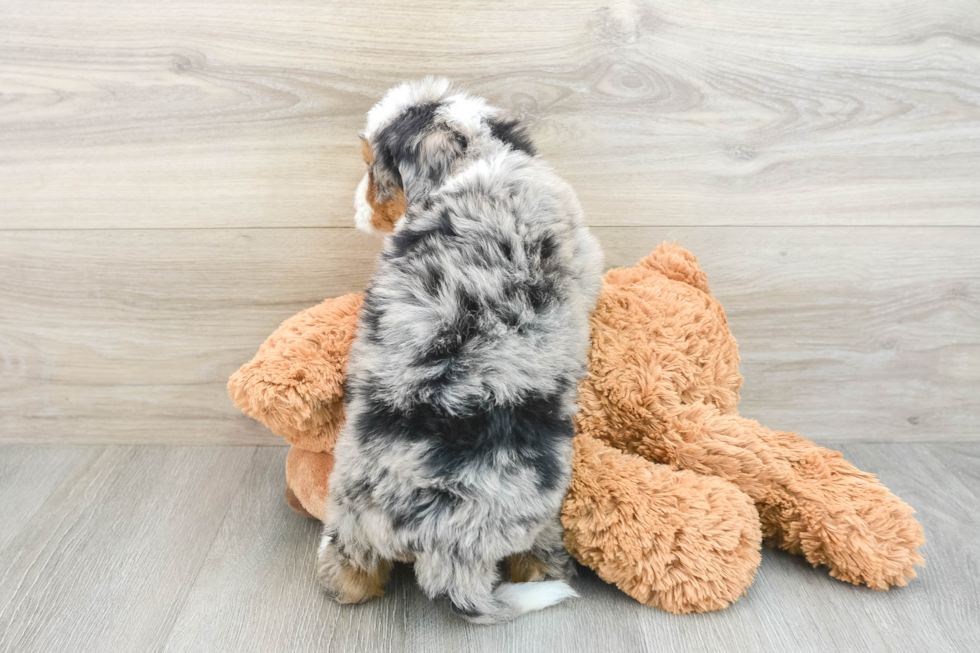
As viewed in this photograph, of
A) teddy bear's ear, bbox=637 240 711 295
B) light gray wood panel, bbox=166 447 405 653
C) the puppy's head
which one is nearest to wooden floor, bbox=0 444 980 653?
light gray wood panel, bbox=166 447 405 653

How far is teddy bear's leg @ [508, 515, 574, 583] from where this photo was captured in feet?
2.63

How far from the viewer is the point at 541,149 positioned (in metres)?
1.04

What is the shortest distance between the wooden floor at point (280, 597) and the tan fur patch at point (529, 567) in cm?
4

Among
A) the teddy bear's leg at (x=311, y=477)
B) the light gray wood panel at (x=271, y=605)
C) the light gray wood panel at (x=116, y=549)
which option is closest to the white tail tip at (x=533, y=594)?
the light gray wood panel at (x=271, y=605)

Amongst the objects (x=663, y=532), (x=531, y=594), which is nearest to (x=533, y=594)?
(x=531, y=594)

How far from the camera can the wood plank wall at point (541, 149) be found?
3.30 feet

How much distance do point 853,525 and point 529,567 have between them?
0.40m

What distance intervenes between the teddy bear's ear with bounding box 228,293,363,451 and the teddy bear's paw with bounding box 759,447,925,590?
0.58 m

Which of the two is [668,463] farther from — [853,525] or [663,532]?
[853,525]

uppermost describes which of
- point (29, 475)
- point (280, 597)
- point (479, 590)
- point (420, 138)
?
point (420, 138)

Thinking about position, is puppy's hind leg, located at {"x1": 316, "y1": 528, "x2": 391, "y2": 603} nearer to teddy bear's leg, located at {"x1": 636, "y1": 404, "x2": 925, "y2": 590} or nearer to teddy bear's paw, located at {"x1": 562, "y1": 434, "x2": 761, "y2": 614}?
teddy bear's paw, located at {"x1": 562, "y1": 434, "x2": 761, "y2": 614}

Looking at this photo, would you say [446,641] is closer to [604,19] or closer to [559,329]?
[559,329]

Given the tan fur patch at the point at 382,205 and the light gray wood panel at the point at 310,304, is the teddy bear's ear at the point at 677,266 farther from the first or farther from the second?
the tan fur patch at the point at 382,205

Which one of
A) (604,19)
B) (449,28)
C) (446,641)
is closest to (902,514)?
(446,641)
